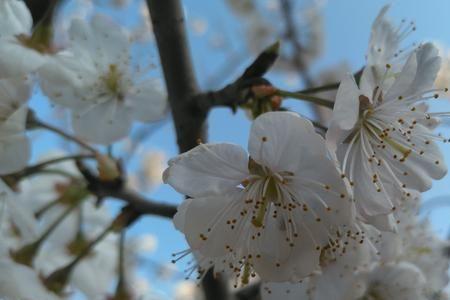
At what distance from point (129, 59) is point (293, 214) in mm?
733

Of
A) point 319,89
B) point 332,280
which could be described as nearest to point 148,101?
point 319,89

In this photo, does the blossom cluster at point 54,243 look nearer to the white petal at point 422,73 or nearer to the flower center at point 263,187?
the flower center at point 263,187

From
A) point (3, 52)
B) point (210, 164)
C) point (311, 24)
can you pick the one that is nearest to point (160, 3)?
point (3, 52)

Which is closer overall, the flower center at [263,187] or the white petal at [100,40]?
the flower center at [263,187]

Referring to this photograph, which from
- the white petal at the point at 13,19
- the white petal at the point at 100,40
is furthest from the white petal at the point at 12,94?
the white petal at the point at 100,40

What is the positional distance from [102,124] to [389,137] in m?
0.71

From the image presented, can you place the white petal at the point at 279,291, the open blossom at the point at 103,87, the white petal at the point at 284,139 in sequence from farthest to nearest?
1. the open blossom at the point at 103,87
2. the white petal at the point at 279,291
3. the white petal at the point at 284,139

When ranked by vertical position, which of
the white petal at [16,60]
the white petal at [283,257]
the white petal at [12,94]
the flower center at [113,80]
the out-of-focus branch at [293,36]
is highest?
the white petal at [16,60]

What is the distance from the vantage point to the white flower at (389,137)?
0.84 m

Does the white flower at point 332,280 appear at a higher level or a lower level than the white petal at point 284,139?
lower

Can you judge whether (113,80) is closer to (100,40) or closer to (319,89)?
(100,40)

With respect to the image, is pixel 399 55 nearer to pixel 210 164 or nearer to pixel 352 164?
pixel 352 164

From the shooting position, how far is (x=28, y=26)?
126 cm

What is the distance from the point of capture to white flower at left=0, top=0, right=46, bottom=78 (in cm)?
106
